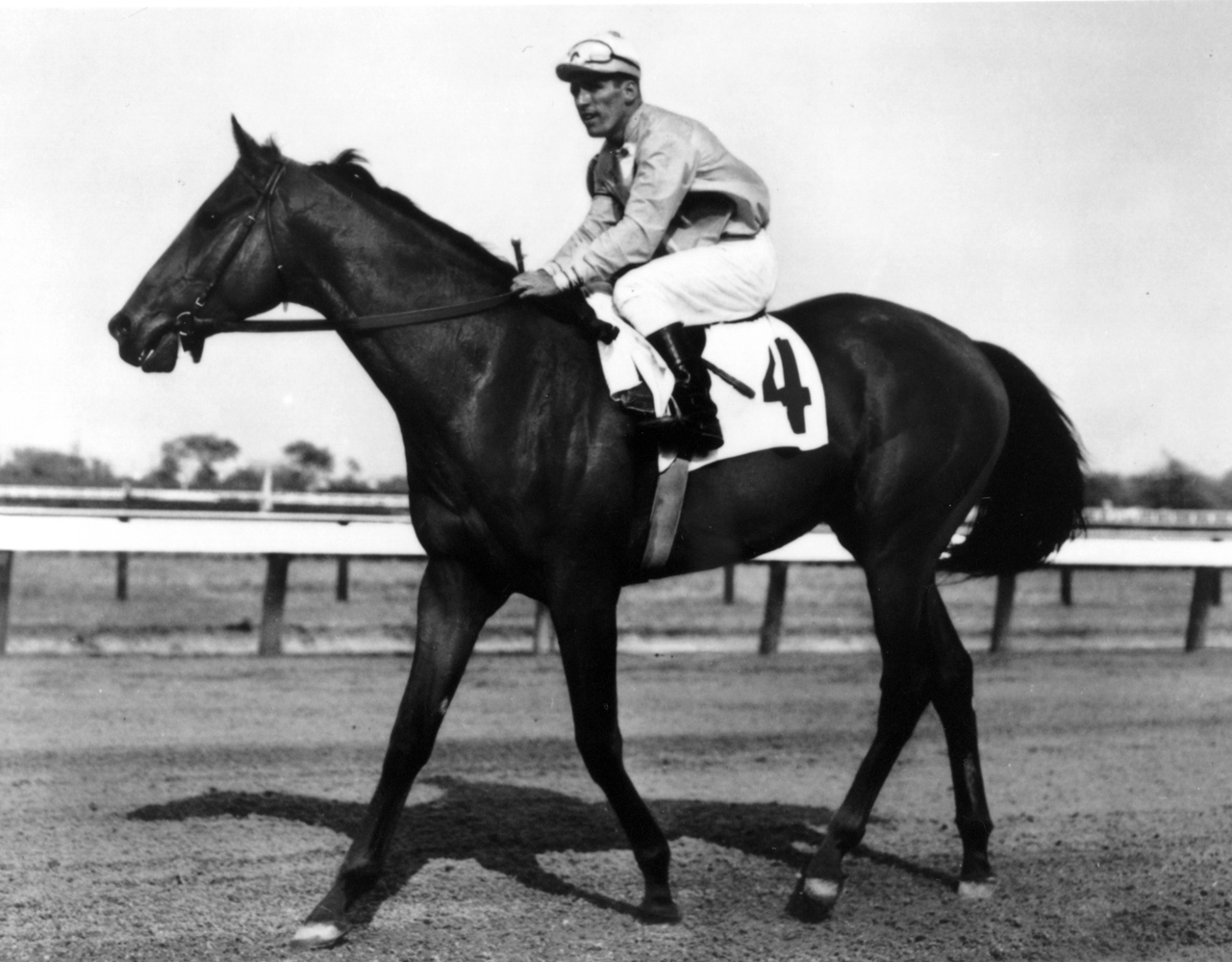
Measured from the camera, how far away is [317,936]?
14.1ft

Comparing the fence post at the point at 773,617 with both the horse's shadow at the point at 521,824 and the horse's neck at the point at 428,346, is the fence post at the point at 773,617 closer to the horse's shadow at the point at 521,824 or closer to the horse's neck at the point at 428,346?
the horse's shadow at the point at 521,824

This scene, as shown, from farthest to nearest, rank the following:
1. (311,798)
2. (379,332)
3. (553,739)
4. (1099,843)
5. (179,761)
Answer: (553,739) → (179,761) → (311,798) → (1099,843) → (379,332)

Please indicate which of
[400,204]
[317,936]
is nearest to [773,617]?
[400,204]

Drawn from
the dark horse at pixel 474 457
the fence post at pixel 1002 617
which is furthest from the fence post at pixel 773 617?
the dark horse at pixel 474 457

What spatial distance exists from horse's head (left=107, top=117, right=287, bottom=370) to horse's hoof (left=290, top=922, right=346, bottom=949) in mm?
1820

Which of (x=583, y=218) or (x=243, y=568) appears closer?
(x=583, y=218)

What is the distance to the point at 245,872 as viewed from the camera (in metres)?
5.01

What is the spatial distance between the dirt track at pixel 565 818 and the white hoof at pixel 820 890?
4.2 inches

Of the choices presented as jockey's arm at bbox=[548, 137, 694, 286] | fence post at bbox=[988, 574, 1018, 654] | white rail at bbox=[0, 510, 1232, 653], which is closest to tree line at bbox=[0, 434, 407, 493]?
white rail at bbox=[0, 510, 1232, 653]

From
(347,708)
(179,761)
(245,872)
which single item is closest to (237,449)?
(347,708)

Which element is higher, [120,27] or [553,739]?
[120,27]

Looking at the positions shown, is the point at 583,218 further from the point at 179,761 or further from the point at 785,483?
the point at 179,761

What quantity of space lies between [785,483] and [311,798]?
2.63m

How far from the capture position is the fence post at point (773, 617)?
37.6ft
